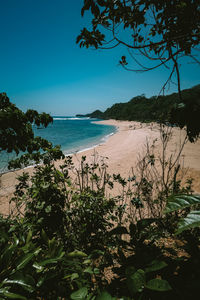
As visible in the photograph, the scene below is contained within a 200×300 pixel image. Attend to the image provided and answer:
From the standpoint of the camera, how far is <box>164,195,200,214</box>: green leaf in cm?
81

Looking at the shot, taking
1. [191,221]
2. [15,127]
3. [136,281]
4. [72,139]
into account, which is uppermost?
[15,127]

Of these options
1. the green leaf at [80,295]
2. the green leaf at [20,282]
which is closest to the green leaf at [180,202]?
the green leaf at [80,295]

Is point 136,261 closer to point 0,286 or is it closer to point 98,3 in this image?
point 0,286

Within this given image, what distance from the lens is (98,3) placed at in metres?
1.49

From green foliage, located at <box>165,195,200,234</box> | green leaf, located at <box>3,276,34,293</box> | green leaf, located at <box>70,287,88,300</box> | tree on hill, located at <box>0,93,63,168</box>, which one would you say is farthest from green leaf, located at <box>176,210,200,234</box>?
tree on hill, located at <box>0,93,63,168</box>

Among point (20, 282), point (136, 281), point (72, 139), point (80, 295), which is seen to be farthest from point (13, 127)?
point (72, 139)

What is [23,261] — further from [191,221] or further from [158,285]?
[191,221]

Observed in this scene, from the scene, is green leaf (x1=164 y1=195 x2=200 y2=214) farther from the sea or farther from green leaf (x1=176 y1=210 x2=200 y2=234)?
the sea

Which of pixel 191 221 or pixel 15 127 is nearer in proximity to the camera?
pixel 191 221

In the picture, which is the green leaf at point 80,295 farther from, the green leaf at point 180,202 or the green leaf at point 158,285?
the green leaf at point 180,202

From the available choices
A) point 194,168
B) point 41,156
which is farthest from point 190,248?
point 194,168

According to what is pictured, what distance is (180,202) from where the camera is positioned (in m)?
0.84

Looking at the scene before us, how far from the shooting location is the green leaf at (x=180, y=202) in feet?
2.66

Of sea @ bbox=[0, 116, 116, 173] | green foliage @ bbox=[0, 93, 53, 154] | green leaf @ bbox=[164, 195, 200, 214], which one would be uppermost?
green foliage @ bbox=[0, 93, 53, 154]
